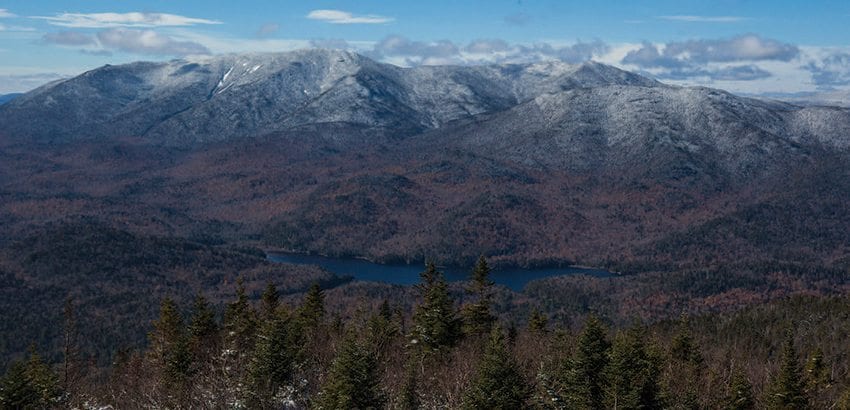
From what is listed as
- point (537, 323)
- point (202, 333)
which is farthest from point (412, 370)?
point (537, 323)

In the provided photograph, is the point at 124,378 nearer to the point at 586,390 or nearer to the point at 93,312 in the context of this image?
the point at 586,390

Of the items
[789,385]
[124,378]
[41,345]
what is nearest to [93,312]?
[41,345]

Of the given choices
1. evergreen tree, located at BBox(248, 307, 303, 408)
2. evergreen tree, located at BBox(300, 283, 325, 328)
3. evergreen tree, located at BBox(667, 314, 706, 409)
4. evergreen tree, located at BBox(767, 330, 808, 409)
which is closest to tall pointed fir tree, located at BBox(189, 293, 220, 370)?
evergreen tree, located at BBox(300, 283, 325, 328)

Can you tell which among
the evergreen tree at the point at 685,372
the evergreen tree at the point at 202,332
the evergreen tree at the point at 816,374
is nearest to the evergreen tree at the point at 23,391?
the evergreen tree at the point at 202,332

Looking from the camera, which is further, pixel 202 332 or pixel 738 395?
pixel 202 332

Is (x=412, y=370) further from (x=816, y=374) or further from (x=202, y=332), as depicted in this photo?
(x=816, y=374)

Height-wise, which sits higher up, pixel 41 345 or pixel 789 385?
pixel 789 385

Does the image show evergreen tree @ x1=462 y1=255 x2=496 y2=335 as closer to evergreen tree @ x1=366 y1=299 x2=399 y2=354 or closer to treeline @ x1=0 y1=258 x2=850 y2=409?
treeline @ x1=0 y1=258 x2=850 y2=409
